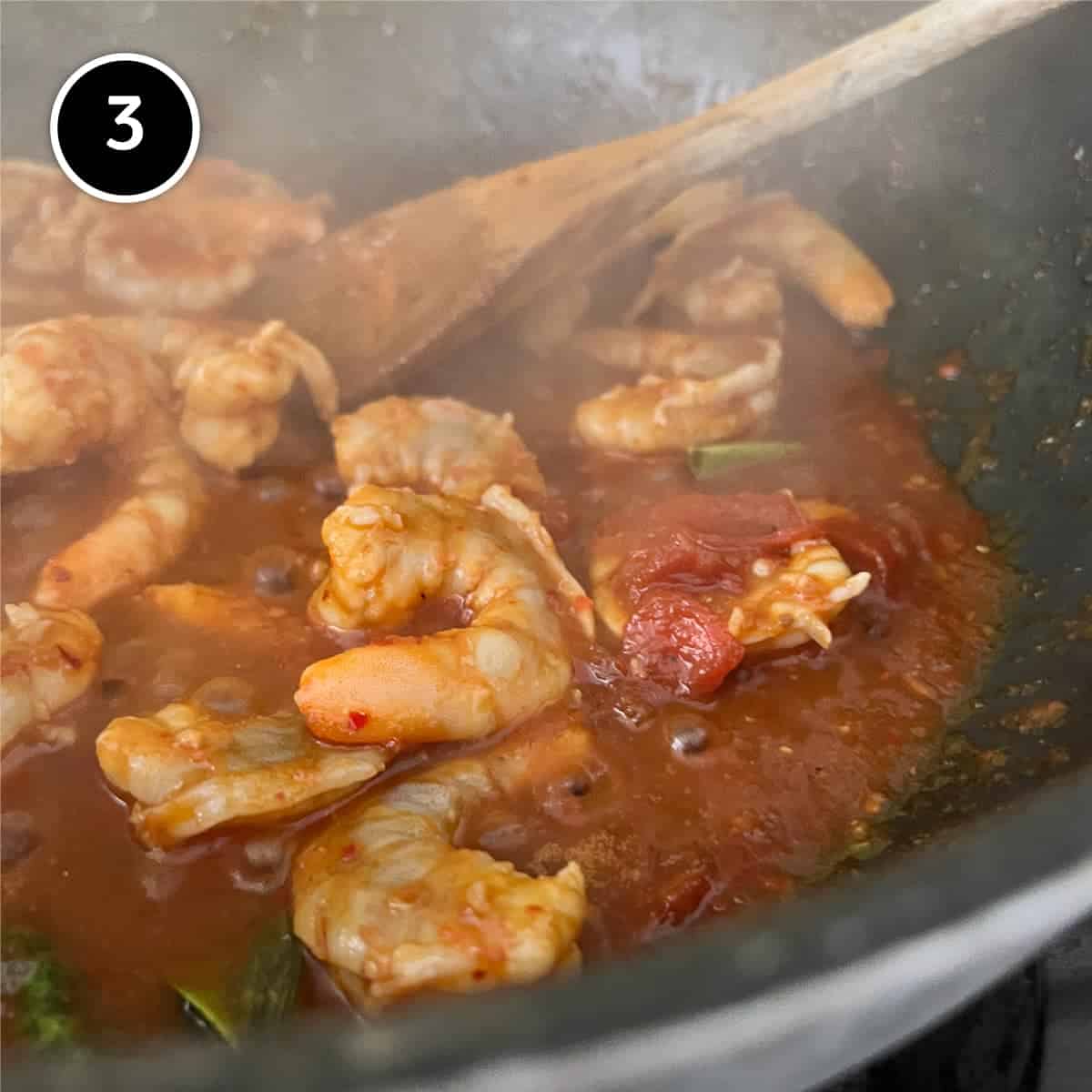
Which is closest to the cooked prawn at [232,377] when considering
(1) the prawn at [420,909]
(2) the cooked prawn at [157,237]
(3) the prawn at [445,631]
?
(2) the cooked prawn at [157,237]

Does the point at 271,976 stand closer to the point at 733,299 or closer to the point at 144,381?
the point at 144,381

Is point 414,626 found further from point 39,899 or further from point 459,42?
point 459,42

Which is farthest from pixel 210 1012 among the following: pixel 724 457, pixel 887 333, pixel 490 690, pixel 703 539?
pixel 887 333

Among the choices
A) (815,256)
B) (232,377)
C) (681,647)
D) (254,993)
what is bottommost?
(254,993)

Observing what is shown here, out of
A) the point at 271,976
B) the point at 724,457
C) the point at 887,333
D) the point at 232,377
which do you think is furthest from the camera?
the point at 887,333

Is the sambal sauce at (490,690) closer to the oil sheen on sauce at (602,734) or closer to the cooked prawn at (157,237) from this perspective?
the oil sheen on sauce at (602,734)

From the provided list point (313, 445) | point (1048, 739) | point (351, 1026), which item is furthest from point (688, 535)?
point (351, 1026)

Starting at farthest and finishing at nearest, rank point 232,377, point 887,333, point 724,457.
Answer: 1. point 887,333
2. point 724,457
3. point 232,377
